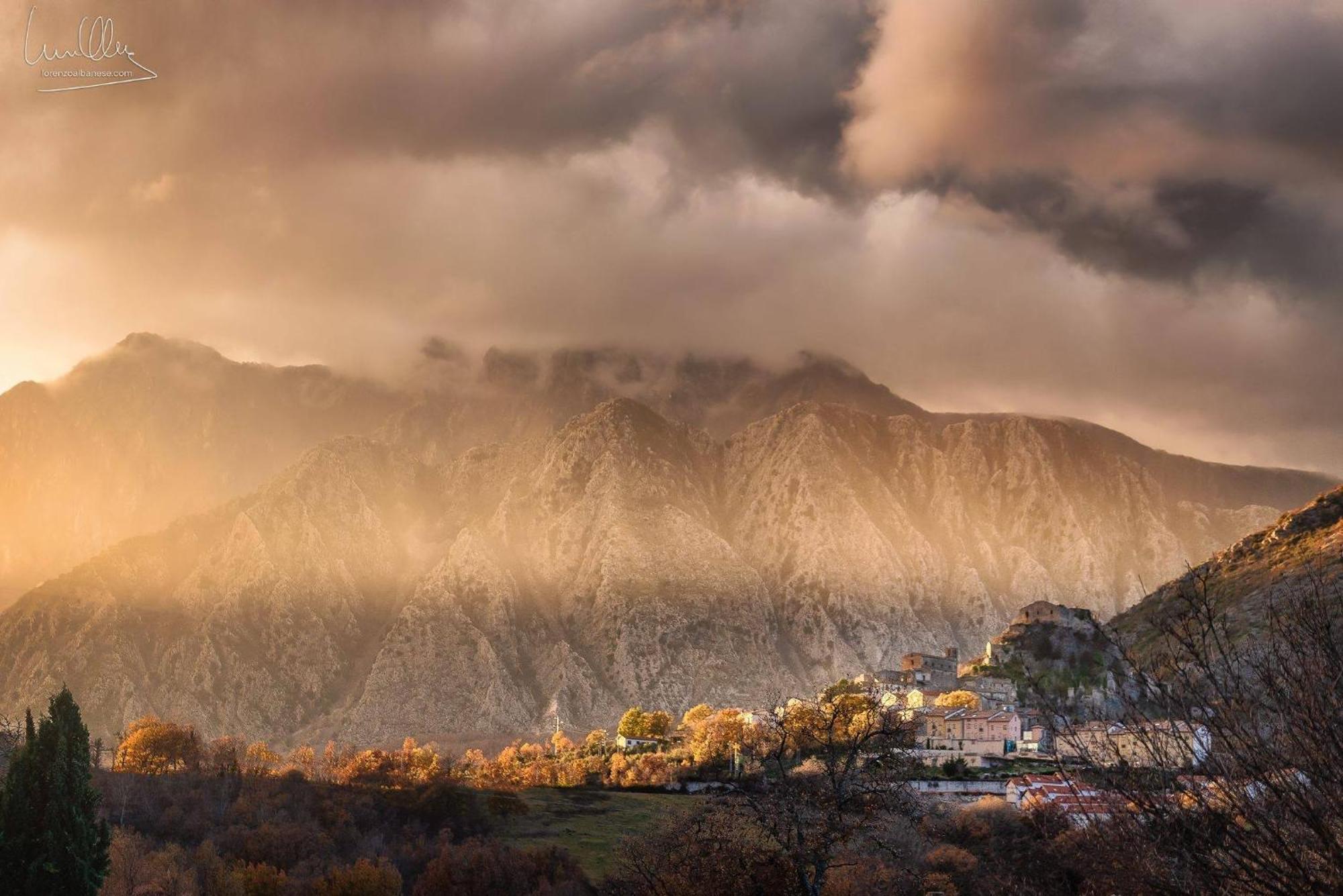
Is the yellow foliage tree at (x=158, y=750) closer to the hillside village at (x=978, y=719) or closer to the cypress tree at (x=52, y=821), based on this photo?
the hillside village at (x=978, y=719)

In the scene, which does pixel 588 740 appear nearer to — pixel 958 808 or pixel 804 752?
pixel 804 752

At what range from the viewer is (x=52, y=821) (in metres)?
45.7

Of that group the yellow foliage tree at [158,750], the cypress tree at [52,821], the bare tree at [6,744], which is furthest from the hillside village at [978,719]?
the bare tree at [6,744]

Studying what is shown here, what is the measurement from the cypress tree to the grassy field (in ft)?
106

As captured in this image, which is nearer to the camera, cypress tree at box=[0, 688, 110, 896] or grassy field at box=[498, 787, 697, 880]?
cypress tree at box=[0, 688, 110, 896]

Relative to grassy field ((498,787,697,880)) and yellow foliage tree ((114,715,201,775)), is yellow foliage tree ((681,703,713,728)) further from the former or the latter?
yellow foliage tree ((114,715,201,775))

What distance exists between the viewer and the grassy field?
79.0 m

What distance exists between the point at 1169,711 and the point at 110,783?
93502mm

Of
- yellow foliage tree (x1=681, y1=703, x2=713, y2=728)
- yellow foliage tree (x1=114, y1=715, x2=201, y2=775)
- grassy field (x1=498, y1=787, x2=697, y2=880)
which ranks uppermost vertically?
yellow foliage tree (x1=114, y1=715, x2=201, y2=775)

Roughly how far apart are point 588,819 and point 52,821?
50.3 metres

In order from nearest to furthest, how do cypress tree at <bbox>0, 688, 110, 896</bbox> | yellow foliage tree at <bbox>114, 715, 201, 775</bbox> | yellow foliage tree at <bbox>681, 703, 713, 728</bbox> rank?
cypress tree at <bbox>0, 688, 110, 896</bbox>
yellow foliage tree at <bbox>114, 715, 201, 775</bbox>
yellow foliage tree at <bbox>681, 703, 713, 728</bbox>

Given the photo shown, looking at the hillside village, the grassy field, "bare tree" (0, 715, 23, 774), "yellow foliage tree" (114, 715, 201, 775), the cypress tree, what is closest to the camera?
the cypress tree

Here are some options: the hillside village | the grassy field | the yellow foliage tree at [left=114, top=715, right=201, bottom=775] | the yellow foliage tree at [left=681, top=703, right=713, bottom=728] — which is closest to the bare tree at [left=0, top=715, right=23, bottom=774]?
the yellow foliage tree at [left=114, top=715, right=201, bottom=775]

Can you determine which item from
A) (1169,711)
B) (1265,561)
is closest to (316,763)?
(1265,561)
